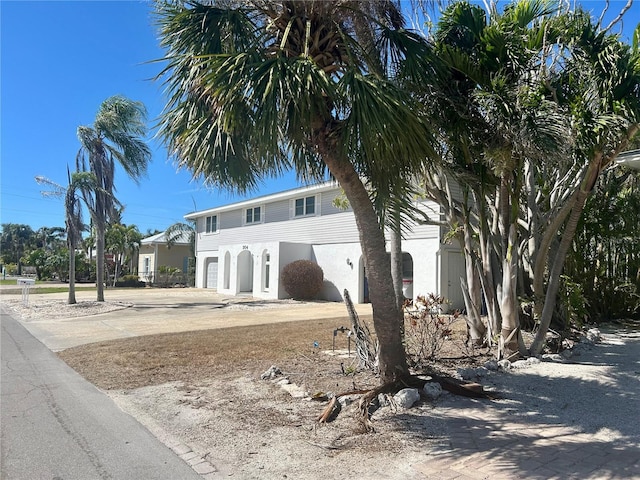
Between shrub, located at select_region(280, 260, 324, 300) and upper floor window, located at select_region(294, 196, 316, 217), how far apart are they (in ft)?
9.78

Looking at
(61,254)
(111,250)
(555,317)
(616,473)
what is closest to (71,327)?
(555,317)

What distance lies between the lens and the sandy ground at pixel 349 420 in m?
4.13

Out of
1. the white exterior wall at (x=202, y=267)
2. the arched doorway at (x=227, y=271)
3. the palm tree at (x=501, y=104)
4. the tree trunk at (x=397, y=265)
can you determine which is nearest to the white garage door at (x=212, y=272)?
the white exterior wall at (x=202, y=267)

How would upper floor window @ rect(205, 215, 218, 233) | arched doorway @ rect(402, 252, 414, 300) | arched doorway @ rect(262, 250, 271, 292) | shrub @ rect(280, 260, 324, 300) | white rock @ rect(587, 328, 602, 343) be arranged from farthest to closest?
upper floor window @ rect(205, 215, 218, 233)
arched doorway @ rect(262, 250, 271, 292)
shrub @ rect(280, 260, 324, 300)
arched doorway @ rect(402, 252, 414, 300)
white rock @ rect(587, 328, 602, 343)

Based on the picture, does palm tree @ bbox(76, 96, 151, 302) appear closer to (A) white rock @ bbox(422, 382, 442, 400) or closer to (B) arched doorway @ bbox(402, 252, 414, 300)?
(B) arched doorway @ bbox(402, 252, 414, 300)

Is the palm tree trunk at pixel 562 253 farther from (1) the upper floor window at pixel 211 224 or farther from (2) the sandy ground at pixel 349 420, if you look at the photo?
(1) the upper floor window at pixel 211 224

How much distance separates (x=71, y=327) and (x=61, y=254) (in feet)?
119

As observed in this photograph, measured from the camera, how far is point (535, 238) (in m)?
9.17

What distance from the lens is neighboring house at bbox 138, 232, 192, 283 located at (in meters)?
41.4

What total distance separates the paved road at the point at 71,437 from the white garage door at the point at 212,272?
26.3m

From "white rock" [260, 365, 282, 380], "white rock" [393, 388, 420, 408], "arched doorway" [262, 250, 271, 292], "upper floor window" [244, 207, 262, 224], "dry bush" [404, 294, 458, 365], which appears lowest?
"white rock" [260, 365, 282, 380]

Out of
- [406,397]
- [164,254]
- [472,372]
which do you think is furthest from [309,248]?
[164,254]

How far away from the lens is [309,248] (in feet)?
80.5

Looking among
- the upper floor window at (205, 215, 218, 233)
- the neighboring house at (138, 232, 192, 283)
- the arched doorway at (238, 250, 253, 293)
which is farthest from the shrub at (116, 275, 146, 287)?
the arched doorway at (238, 250, 253, 293)
